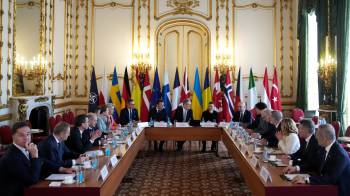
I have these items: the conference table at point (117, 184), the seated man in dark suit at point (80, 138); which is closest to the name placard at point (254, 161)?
the conference table at point (117, 184)

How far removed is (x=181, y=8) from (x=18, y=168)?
9195mm

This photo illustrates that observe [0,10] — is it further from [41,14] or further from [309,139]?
[309,139]

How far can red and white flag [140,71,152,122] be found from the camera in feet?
34.3

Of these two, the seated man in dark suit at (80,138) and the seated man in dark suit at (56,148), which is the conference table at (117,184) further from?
the seated man in dark suit at (80,138)

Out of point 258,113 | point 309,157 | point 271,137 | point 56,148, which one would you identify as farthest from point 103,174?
point 258,113

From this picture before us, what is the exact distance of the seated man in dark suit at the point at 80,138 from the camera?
5.52 m

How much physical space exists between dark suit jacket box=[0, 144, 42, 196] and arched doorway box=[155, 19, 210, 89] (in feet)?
28.0

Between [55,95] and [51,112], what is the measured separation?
0.57 metres

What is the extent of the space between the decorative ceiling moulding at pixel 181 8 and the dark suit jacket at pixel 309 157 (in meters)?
7.60

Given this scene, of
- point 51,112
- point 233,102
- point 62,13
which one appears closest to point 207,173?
point 233,102

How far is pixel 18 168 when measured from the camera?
3.38 m

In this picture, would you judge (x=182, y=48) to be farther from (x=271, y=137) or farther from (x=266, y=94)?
(x=271, y=137)

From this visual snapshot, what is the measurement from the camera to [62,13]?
10.9m

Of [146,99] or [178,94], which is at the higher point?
[178,94]
